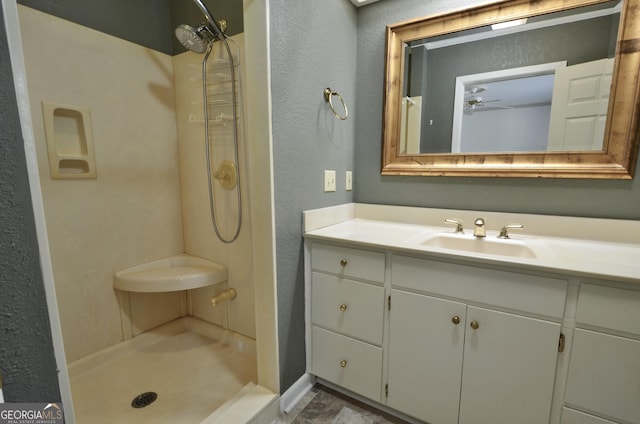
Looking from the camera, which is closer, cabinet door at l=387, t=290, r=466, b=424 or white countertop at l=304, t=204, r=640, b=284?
white countertop at l=304, t=204, r=640, b=284

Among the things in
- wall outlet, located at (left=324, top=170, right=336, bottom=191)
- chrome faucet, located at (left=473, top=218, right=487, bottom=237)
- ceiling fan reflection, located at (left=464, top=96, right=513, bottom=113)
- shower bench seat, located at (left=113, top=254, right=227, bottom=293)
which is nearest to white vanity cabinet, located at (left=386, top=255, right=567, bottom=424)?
chrome faucet, located at (left=473, top=218, right=487, bottom=237)

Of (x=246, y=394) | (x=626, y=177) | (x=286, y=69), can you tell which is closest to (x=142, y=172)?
(x=286, y=69)

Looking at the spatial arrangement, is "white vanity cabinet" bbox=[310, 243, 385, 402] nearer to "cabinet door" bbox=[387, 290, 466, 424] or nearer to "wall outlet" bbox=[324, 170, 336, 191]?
"cabinet door" bbox=[387, 290, 466, 424]

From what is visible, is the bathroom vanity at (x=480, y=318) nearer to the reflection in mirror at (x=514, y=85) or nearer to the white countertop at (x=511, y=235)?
the white countertop at (x=511, y=235)

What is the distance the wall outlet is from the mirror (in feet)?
1.20

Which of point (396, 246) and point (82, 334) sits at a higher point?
point (396, 246)

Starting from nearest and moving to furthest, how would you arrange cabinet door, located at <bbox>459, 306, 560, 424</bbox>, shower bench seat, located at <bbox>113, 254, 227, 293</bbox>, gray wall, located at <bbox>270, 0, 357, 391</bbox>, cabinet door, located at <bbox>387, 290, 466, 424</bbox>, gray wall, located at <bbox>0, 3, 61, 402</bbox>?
gray wall, located at <bbox>0, 3, 61, 402</bbox>
cabinet door, located at <bbox>459, 306, 560, 424</bbox>
cabinet door, located at <bbox>387, 290, 466, 424</bbox>
gray wall, located at <bbox>270, 0, 357, 391</bbox>
shower bench seat, located at <bbox>113, 254, 227, 293</bbox>

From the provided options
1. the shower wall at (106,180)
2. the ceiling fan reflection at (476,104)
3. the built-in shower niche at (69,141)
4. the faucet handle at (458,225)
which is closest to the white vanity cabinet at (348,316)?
the faucet handle at (458,225)

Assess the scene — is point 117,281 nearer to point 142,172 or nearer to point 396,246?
point 142,172

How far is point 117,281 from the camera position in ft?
5.61

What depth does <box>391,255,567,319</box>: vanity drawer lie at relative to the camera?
3.03ft

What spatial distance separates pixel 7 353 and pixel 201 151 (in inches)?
61.1

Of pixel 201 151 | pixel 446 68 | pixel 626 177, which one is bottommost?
pixel 626 177

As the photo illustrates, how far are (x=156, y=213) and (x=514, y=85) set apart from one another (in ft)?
7.13
